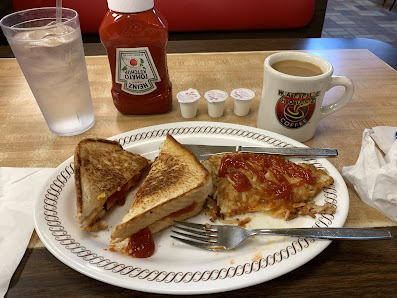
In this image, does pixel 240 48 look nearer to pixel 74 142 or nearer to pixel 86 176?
pixel 74 142

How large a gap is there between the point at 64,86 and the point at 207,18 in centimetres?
253

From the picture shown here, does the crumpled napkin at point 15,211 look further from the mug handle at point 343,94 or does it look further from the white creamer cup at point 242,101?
the mug handle at point 343,94

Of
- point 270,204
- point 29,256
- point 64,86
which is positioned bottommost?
point 29,256

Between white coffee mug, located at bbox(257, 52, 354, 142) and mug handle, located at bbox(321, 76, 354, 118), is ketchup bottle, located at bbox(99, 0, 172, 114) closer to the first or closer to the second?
white coffee mug, located at bbox(257, 52, 354, 142)

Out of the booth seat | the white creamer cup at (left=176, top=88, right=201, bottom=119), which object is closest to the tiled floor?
the booth seat

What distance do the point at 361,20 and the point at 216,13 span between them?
3.78m

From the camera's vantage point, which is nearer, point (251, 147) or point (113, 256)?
point (113, 256)

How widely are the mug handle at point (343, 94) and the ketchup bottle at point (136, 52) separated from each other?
84cm

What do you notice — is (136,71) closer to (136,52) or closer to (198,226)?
(136,52)

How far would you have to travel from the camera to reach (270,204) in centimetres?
116

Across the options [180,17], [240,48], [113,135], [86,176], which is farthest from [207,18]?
[86,176]

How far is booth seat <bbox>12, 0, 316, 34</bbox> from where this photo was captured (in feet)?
11.4

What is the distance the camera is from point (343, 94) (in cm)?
152

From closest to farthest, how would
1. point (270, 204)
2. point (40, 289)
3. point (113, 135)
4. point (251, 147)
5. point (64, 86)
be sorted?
point (40, 289)
point (270, 204)
point (251, 147)
point (64, 86)
point (113, 135)
